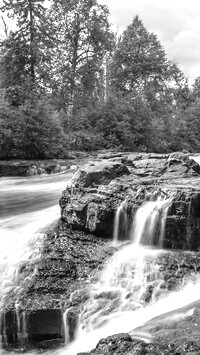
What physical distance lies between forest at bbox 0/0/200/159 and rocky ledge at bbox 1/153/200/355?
38.7ft

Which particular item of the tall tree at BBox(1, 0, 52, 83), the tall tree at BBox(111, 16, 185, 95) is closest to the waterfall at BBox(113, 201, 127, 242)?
the tall tree at BBox(1, 0, 52, 83)

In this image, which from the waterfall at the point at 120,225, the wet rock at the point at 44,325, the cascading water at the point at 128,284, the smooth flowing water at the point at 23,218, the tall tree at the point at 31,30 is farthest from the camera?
the tall tree at the point at 31,30

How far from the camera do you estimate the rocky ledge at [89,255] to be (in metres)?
6.07

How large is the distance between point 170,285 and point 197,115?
32450 mm

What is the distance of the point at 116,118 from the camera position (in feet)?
91.8

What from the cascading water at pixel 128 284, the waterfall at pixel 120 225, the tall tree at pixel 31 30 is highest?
the tall tree at pixel 31 30

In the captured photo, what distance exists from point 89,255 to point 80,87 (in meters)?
25.4

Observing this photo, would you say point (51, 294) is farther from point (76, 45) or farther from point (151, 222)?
point (76, 45)

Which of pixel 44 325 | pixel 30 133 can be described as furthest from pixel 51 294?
pixel 30 133

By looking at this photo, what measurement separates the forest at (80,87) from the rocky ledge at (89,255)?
1179 cm

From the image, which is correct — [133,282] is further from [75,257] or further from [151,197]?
[151,197]

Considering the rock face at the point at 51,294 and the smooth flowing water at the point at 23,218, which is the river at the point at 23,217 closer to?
the smooth flowing water at the point at 23,218

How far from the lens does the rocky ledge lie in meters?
6.07

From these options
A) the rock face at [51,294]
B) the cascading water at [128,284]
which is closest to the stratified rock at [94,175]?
the cascading water at [128,284]
